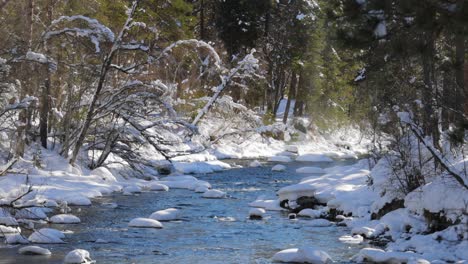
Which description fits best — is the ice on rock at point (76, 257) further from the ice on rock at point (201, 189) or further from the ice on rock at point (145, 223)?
the ice on rock at point (201, 189)

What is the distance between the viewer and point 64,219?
15109 mm

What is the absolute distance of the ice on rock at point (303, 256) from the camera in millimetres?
11539

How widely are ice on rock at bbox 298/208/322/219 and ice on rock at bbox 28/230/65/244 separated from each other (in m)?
6.60

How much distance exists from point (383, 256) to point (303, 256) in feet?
4.48

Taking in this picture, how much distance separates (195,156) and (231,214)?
49.3 ft

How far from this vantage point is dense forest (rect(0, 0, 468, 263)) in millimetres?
9802

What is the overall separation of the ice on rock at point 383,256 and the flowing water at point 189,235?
1.09 ft

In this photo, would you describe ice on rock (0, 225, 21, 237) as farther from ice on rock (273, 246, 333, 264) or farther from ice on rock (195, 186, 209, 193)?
ice on rock (195, 186, 209, 193)

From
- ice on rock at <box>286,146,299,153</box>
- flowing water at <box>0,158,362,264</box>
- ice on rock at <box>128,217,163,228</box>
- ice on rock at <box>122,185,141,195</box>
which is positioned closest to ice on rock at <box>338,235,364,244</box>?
flowing water at <box>0,158,362,264</box>

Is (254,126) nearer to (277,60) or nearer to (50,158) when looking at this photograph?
(50,158)

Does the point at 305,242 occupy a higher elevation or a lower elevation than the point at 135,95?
lower

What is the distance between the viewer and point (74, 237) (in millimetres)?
13484

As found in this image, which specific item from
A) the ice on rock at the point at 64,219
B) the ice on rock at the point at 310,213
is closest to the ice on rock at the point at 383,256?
the ice on rock at the point at 310,213

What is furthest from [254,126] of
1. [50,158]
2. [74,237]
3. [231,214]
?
[74,237]
